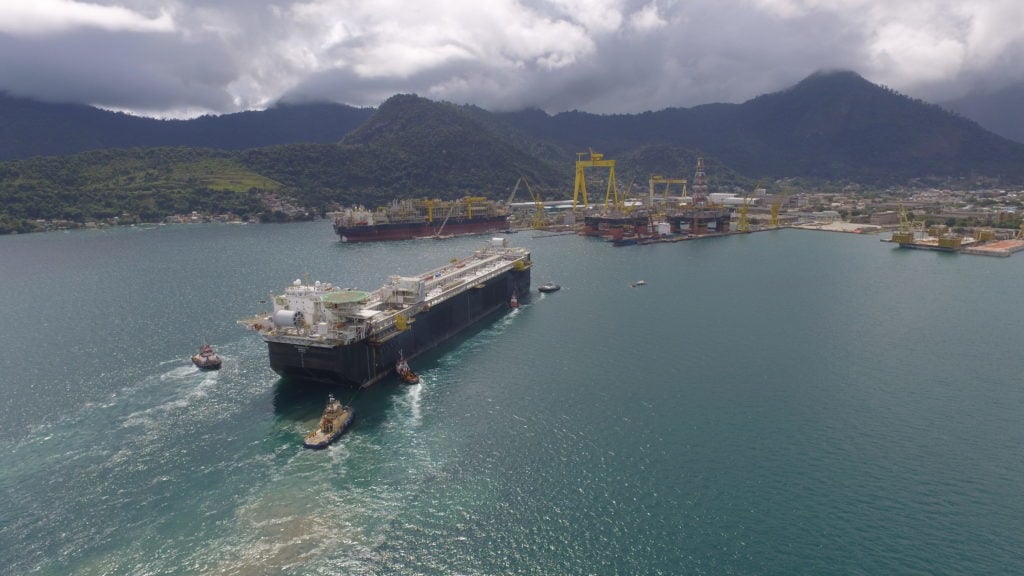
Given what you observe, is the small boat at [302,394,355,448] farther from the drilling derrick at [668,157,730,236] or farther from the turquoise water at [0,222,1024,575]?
the drilling derrick at [668,157,730,236]

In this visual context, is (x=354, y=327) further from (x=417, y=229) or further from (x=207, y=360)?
(x=417, y=229)

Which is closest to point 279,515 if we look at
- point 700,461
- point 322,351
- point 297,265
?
point 322,351

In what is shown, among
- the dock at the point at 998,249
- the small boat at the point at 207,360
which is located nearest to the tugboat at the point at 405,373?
the small boat at the point at 207,360

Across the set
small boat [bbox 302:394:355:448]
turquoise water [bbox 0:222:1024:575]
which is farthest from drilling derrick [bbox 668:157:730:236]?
small boat [bbox 302:394:355:448]

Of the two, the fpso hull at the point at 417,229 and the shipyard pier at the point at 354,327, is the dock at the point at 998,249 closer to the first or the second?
the fpso hull at the point at 417,229

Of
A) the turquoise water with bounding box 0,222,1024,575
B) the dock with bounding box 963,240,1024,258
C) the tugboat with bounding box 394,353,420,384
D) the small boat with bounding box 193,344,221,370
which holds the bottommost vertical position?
the turquoise water with bounding box 0,222,1024,575

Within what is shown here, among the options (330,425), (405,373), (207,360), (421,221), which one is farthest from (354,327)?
(421,221)

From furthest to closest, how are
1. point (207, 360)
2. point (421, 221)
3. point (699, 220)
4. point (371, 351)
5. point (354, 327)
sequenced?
point (699, 220) → point (421, 221) → point (207, 360) → point (371, 351) → point (354, 327)

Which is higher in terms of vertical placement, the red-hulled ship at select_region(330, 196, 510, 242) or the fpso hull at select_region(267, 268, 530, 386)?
the red-hulled ship at select_region(330, 196, 510, 242)
